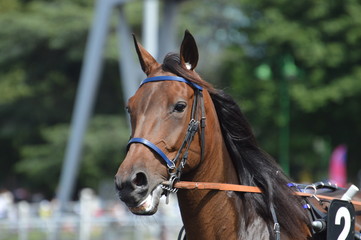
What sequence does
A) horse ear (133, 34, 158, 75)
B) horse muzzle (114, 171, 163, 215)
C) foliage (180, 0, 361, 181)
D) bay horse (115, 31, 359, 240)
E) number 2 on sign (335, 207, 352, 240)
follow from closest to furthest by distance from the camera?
horse muzzle (114, 171, 163, 215), bay horse (115, 31, 359, 240), horse ear (133, 34, 158, 75), number 2 on sign (335, 207, 352, 240), foliage (180, 0, 361, 181)

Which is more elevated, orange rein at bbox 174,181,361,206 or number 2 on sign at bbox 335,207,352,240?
orange rein at bbox 174,181,361,206

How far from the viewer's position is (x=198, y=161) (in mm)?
4781

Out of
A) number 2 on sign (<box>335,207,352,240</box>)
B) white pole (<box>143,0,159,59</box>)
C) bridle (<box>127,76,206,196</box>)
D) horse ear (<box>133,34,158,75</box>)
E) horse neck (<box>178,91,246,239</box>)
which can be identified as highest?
white pole (<box>143,0,159,59</box>)

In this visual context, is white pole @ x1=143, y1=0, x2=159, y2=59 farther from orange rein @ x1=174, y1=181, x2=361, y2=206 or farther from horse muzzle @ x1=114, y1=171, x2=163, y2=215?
horse muzzle @ x1=114, y1=171, x2=163, y2=215

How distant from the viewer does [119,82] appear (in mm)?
39188

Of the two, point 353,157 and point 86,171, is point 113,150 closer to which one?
point 86,171

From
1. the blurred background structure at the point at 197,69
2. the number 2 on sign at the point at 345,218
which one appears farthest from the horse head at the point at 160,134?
the blurred background structure at the point at 197,69

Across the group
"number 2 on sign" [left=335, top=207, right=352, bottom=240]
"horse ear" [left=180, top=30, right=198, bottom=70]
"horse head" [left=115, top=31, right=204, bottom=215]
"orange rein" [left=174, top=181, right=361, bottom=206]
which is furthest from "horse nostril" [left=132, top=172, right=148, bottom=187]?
"number 2 on sign" [left=335, top=207, right=352, bottom=240]

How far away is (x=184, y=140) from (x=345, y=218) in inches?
58.0

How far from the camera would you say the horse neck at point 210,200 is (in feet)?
15.9

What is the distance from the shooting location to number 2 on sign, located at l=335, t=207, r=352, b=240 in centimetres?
528

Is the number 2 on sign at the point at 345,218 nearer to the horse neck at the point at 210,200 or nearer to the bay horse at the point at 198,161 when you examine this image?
the bay horse at the point at 198,161

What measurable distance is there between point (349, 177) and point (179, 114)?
2878cm

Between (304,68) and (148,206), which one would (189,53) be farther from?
(304,68)
